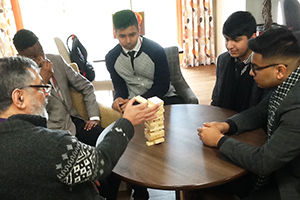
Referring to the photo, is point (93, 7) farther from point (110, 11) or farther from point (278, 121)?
point (278, 121)

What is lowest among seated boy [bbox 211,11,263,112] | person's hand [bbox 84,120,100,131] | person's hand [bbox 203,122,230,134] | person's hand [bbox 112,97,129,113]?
person's hand [bbox 84,120,100,131]

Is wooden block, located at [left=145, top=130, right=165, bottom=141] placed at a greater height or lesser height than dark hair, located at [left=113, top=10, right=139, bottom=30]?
lesser

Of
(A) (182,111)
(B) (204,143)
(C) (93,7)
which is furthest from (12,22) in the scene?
(B) (204,143)

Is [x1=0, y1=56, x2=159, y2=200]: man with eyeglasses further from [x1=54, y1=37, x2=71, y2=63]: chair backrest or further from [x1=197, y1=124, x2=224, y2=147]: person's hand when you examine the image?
[x1=54, y1=37, x2=71, y2=63]: chair backrest

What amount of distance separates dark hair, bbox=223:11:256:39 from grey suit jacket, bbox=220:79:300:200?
805mm

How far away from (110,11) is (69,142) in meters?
4.74

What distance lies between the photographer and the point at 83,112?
2457 mm

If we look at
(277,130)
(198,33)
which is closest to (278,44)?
(277,130)

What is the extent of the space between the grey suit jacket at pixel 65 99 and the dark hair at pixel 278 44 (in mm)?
1482

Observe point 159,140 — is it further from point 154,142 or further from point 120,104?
point 120,104

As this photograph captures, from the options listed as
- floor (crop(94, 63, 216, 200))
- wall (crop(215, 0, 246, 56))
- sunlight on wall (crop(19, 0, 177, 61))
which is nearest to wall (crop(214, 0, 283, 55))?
wall (crop(215, 0, 246, 56))

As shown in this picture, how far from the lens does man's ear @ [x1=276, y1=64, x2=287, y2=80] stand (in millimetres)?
1341

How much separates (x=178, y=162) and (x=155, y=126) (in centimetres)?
24

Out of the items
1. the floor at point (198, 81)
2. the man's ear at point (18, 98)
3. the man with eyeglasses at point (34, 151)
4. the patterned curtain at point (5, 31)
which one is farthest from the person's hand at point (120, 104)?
the patterned curtain at point (5, 31)
